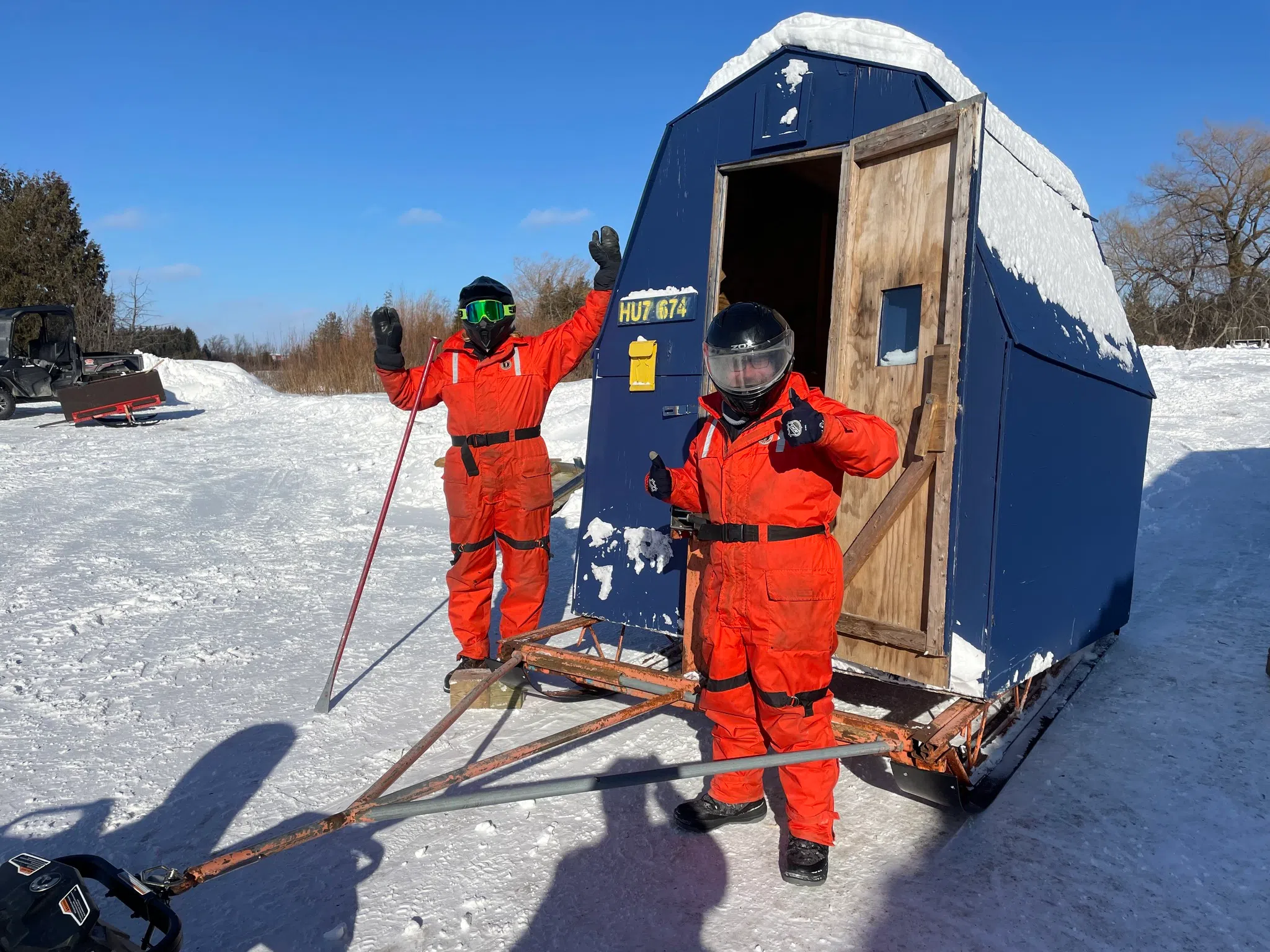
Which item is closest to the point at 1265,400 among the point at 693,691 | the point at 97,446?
the point at 693,691

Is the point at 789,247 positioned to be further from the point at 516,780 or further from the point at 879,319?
the point at 516,780

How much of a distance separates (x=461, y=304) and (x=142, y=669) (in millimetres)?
2672

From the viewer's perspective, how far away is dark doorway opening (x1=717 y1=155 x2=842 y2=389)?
17.5 feet

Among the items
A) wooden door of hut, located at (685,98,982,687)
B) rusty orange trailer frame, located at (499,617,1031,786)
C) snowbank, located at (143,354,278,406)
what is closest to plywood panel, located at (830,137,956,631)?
wooden door of hut, located at (685,98,982,687)

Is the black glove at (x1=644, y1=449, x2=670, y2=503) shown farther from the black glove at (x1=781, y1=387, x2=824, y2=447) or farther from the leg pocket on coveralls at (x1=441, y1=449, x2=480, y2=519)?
the leg pocket on coveralls at (x1=441, y1=449, x2=480, y2=519)

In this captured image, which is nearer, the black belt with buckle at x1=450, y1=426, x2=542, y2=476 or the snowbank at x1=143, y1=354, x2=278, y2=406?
the black belt with buckle at x1=450, y1=426, x2=542, y2=476

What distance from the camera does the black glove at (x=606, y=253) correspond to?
4219 mm

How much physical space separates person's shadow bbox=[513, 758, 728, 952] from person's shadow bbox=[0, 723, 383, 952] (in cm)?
64

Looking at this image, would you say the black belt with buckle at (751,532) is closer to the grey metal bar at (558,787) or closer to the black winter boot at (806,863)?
the grey metal bar at (558,787)

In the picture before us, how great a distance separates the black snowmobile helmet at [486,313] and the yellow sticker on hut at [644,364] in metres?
0.67

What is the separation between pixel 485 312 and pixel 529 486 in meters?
0.92

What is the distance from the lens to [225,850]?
2.81 metres

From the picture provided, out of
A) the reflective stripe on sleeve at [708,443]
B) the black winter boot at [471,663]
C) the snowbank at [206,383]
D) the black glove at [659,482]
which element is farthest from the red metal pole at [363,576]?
the snowbank at [206,383]

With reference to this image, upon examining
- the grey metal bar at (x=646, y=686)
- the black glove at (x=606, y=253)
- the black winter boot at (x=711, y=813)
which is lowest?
the black winter boot at (x=711, y=813)
